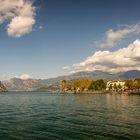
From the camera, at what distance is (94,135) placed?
1676 inches

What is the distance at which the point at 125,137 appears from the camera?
41.2 meters

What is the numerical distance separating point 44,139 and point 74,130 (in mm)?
8337

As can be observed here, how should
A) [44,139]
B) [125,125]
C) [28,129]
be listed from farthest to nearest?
[125,125]
[28,129]
[44,139]

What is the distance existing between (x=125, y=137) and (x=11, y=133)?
61.5 ft

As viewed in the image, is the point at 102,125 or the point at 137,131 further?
the point at 102,125

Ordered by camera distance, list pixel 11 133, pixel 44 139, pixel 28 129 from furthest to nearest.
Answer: pixel 28 129 → pixel 11 133 → pixel 44 139

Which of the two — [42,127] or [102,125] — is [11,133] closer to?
[42,127]

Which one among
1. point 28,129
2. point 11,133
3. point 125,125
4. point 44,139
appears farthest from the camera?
point 125,125

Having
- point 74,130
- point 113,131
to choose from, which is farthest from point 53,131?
point 113,131

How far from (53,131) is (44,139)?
241 inches

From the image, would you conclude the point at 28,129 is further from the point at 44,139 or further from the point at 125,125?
the point at 125,125

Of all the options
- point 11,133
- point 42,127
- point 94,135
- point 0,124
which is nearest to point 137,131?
point 94,135

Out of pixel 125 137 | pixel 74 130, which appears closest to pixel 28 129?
pixel 74 130

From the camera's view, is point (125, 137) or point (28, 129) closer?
point (125, 137)
